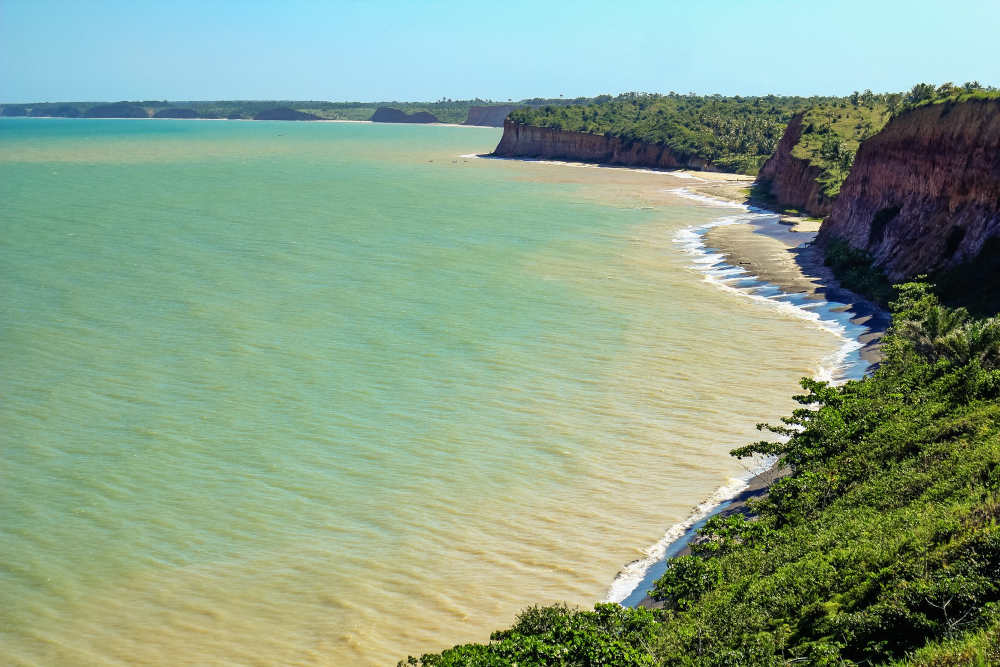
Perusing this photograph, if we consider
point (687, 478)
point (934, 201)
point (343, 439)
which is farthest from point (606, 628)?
point (934, 201)

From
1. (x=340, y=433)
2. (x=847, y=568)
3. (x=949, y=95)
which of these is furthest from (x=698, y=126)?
(x=847, y=568)

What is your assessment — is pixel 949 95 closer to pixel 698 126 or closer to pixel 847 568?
pixel 847 568

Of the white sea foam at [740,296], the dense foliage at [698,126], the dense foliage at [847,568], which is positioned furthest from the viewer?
the dense foliage at [698,126]

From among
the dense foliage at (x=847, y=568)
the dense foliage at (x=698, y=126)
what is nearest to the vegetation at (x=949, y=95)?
the dense foliage at (x=847, y=568)

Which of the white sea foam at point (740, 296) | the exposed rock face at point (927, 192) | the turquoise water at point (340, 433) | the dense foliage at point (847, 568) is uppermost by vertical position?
the exposed rock face at point (927, 192)

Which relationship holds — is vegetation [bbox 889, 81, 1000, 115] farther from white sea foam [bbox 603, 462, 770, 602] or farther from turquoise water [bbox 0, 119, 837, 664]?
white sea foam [bbox 603, 462, 770, 602]

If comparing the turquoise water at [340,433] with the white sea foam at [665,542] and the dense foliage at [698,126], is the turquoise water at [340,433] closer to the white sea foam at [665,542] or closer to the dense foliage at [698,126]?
the white sea foam at [665,542]
